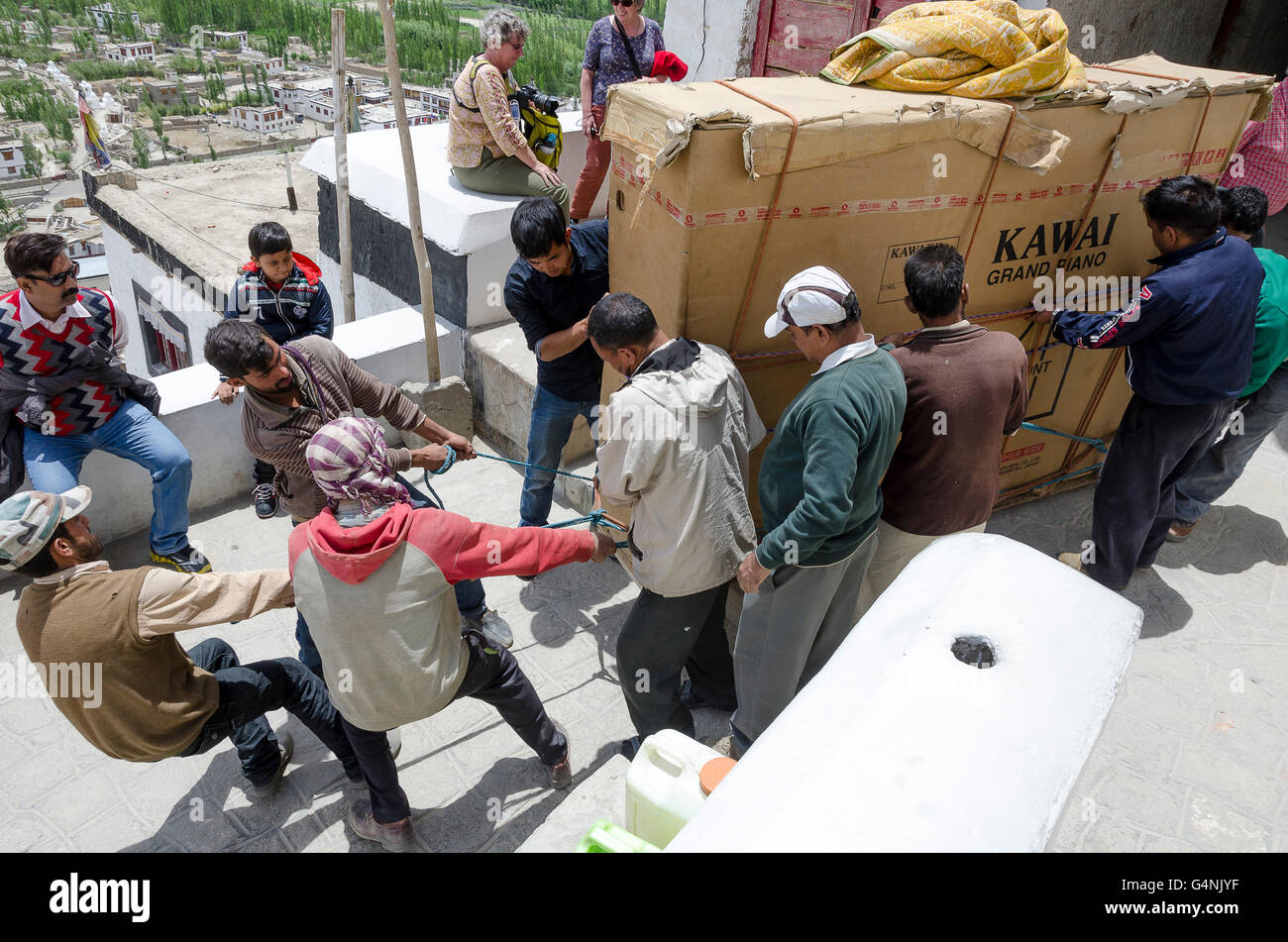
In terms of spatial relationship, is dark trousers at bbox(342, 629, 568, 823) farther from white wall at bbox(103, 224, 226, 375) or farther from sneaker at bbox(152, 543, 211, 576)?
white wall at bbox(103, 224, 226, 375)

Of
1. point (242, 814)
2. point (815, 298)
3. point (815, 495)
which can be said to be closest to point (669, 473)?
point (815, 495)

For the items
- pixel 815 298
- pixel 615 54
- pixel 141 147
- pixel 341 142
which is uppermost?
pixel 615 54

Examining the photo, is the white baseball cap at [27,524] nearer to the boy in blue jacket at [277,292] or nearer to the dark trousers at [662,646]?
the boy in blue jacket at [277,292]

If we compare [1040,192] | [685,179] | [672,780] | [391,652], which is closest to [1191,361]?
[1040,192]

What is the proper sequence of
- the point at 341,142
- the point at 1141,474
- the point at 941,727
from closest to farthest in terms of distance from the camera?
the point at 941,727 < the point at 1141,474 < the point at 341,142

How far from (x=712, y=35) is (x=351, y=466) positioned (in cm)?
684

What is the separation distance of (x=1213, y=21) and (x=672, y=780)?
833 centimetres

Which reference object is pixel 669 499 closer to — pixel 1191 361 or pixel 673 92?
pixel 673 92

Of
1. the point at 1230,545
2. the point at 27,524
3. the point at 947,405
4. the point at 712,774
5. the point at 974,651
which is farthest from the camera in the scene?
the point at 1230,545

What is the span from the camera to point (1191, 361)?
3.38m

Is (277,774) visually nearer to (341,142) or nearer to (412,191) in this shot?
(412,191)

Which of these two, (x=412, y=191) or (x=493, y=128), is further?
(x=493, y=128)

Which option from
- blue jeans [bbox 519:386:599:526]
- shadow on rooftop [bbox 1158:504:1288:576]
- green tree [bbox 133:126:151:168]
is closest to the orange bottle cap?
blue jeans [bbox 519:386:599:526]

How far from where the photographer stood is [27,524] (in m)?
2.21
